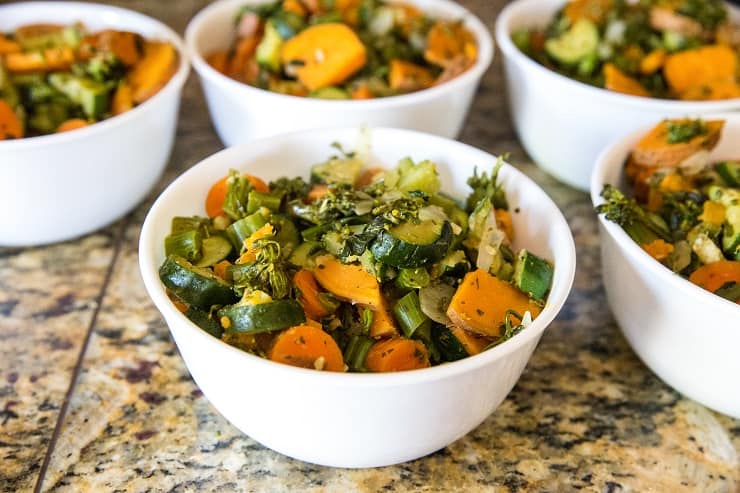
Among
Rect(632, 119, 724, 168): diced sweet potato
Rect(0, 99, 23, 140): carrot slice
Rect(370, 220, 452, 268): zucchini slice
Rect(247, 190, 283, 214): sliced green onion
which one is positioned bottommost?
Rect(0, 99, 23, 140): carrot slice

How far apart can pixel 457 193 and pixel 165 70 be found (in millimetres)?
657

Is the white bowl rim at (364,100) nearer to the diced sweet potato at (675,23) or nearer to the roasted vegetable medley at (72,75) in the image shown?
the roasted vegetable medley at (72,75)

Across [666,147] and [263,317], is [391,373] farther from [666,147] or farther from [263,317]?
[666,147]

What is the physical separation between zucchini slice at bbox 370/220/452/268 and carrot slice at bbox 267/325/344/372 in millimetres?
146

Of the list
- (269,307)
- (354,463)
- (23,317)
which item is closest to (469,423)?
(354,463)

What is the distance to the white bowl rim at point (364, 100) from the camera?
1.48 m

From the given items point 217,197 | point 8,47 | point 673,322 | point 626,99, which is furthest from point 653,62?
point 8,47

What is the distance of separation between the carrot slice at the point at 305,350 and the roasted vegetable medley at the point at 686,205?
0.48 meters

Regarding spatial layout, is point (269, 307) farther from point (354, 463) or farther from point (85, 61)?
point (85, 61)

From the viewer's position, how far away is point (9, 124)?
1.41 metres

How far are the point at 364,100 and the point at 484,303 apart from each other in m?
0.58

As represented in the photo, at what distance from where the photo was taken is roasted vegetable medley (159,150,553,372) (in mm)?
1021

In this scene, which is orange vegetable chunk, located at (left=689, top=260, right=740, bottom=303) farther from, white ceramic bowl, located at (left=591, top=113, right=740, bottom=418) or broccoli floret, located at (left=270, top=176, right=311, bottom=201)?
broccoli floret, located at (left=270, top=176, right=311, bottom=201)

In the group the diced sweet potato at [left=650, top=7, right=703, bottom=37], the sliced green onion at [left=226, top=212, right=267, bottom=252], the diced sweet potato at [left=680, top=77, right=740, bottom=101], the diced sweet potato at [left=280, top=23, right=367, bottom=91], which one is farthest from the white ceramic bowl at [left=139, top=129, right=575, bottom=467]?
the diced sweet potato at [left=650, top=7, right=703, bottom=37]
